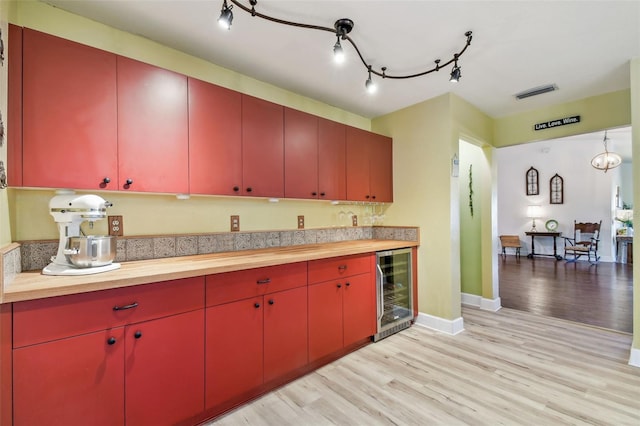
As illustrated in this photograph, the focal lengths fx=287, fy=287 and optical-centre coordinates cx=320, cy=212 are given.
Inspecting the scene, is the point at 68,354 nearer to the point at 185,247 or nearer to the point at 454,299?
the point at 185,247

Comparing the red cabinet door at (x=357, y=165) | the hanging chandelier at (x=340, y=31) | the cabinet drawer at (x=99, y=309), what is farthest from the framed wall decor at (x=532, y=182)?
the cabinet drawer at (x=99, y=309)

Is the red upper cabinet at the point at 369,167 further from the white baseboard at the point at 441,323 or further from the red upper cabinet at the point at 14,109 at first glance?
the red upper cabinet at the point at 14,109

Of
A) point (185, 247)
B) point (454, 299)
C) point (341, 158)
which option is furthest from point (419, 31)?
point (454, 299)

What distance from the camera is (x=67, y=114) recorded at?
161 centimetres

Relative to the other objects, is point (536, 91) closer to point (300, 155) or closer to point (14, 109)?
point (300, 155)

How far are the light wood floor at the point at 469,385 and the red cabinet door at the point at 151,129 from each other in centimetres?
160

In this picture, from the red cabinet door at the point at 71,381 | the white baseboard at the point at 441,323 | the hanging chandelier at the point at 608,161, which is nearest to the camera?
the red cabinet door at the point at 71,381

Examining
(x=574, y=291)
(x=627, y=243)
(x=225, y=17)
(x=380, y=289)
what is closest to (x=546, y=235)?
(x=627, y=243)

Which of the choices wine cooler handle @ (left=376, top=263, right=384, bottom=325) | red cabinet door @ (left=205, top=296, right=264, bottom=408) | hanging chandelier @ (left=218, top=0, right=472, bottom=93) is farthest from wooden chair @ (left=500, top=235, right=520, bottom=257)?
red cabinet door @ (left=205, top=296, right=264, bottom=408)

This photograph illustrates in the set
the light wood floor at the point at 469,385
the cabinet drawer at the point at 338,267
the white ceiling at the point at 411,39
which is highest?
the white ceiling at the point at 411,39

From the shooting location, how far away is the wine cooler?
292 centimetres

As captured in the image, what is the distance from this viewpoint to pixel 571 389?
2088 millimetres

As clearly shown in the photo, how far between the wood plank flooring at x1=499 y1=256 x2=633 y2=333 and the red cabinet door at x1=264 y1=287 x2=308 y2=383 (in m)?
3.33

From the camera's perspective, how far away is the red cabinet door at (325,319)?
232 centimetres
